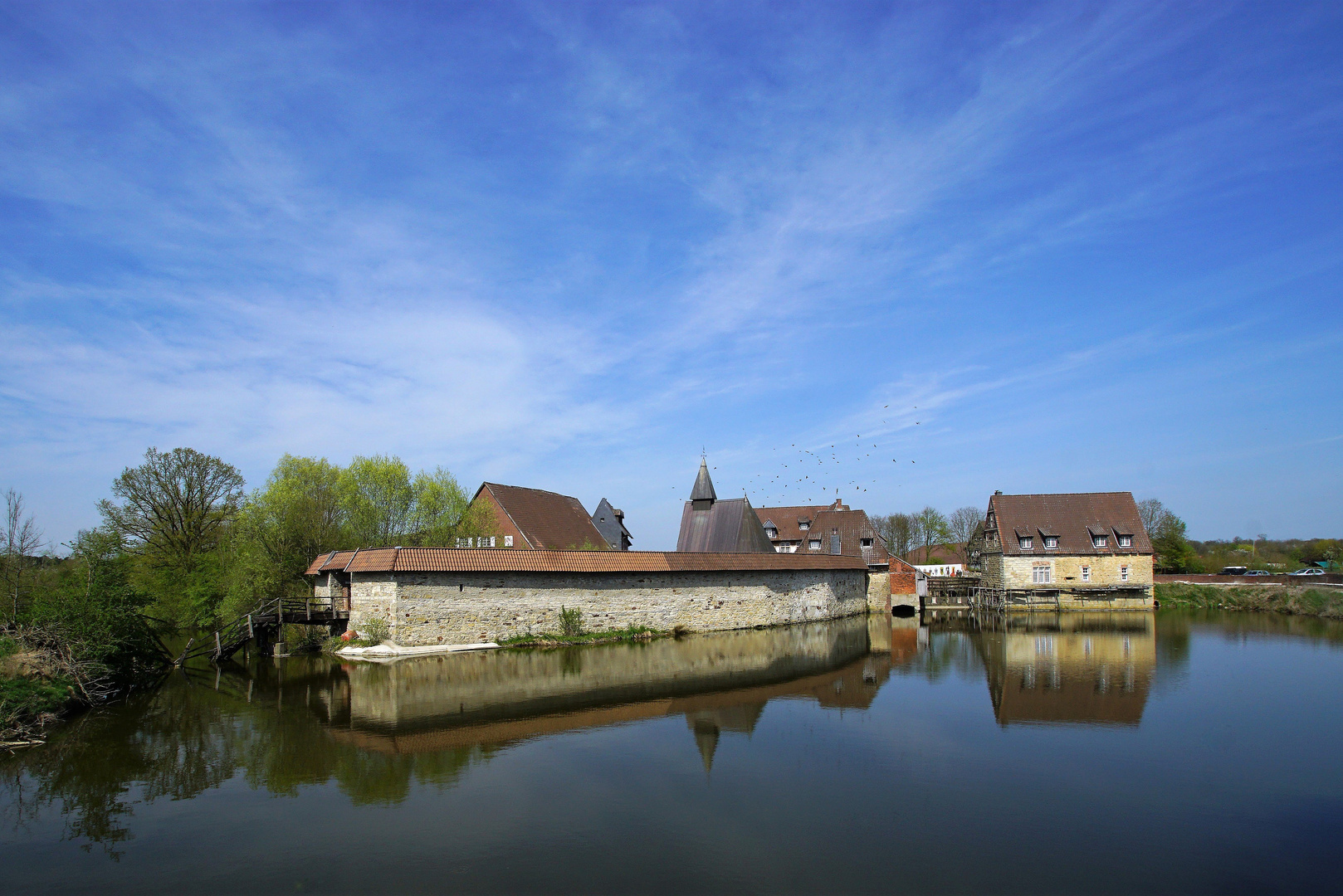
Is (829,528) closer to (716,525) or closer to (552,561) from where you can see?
(716,525)

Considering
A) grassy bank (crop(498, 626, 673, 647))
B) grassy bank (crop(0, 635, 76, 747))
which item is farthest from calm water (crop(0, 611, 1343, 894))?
grassy bank (crop(498, 626, 673, 647))

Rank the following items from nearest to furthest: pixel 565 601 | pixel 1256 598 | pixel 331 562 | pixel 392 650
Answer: pixel 392 650, pixel 331 562, pixel 565 601, pixel 1256 598

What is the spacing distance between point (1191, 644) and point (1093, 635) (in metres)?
3.30

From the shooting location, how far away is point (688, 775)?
9.69m

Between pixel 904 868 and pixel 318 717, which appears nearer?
pixel 904 868

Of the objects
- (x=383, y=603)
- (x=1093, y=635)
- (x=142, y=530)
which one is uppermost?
Result: (x=142, y=530)

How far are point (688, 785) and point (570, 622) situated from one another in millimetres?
12801

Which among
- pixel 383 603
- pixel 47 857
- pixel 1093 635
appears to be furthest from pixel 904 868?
pixel 1093 635

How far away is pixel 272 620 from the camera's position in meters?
20.9

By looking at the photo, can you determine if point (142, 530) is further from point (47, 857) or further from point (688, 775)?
point (688, 775)

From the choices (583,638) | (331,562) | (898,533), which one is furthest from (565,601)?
(898,533)

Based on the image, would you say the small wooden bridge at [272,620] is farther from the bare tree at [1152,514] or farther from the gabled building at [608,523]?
the bare tree at [1152,514]

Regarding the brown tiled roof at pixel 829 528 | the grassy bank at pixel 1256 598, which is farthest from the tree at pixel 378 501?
the grassy bank at pixel 1256 598

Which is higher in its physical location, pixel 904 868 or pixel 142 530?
pixel 142 530
